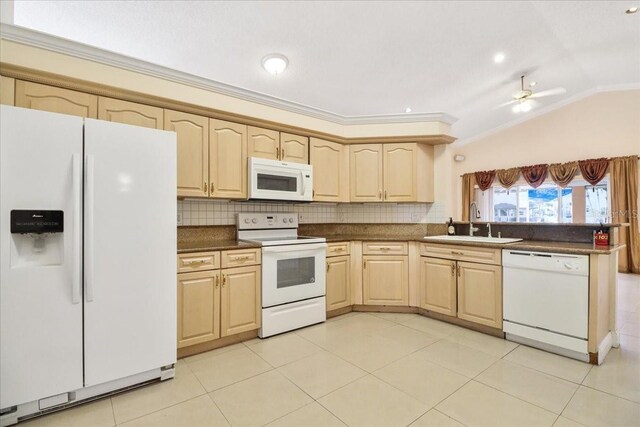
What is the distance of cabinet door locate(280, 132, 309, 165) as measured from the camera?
3.29 meters

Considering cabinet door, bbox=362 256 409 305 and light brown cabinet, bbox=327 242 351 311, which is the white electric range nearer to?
light brown cabinet, bbox=327 242 351 311

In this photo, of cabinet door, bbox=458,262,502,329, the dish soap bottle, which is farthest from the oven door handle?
the dish soap bottle

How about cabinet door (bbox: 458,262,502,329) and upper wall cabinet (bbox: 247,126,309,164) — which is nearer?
cabinet door (bbox: 458,262,502,329)

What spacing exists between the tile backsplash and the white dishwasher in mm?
1279

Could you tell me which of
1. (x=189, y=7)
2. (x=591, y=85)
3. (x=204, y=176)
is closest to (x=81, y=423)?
(x=204, y=176)

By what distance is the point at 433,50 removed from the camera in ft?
11.3

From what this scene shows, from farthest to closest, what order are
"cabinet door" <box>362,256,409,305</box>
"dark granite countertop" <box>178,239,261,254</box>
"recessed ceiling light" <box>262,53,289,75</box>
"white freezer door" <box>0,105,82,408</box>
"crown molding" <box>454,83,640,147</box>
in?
"crown molding" <box>454,83,640,147</box> → "cabinet door" <box>362,256,409,305</box> → "recessed ceiling light" <box>262,53,289,75</box> → "dark granite countertop" <box>178,239,261,254</box> → "white freezer door" <box>0,105,82,408</box>

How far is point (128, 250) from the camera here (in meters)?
1.91

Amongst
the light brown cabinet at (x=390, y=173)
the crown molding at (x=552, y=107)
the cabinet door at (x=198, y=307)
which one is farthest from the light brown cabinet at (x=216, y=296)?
the crown molding at (x=552, y=107)

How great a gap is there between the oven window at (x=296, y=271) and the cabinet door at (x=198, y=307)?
0.61 m

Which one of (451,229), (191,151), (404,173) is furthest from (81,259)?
(451,229)

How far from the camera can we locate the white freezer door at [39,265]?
5.21 ft

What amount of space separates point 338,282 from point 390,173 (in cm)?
144

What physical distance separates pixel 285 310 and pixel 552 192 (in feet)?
24.3
